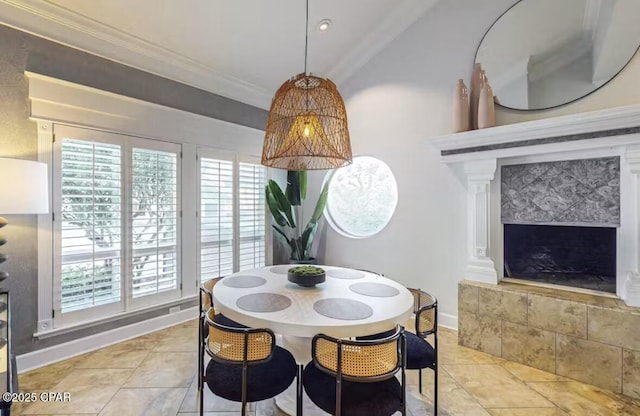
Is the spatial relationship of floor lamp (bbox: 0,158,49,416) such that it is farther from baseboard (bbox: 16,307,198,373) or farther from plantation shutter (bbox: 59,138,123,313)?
baseboard (bbox: 16,307,198,373)

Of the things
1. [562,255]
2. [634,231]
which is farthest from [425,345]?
[634,231]

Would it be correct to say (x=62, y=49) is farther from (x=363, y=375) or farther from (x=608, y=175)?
(x=608, y=175)

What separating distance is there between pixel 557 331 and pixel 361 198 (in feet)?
8.29

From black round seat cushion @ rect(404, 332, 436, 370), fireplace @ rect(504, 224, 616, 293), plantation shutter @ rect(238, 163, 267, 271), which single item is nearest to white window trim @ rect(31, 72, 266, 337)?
plantation shutter @ rect(238, 163, 267, 271)

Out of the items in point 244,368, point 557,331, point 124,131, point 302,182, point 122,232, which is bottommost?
point 557,331

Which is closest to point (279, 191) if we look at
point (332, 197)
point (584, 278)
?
point (332, 197)

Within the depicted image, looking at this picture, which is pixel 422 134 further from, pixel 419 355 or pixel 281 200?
pixel 419 355

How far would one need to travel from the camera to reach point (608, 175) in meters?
2.44

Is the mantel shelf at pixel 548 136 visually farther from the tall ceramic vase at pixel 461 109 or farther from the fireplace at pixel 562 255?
the fireplace at pixel 562 255

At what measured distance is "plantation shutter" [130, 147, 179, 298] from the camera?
2934mm

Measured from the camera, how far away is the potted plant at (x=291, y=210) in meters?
4.01

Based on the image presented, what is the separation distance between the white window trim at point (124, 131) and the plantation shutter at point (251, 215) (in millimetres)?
254

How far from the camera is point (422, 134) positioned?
3.46 meters

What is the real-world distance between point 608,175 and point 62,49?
15.7ft
